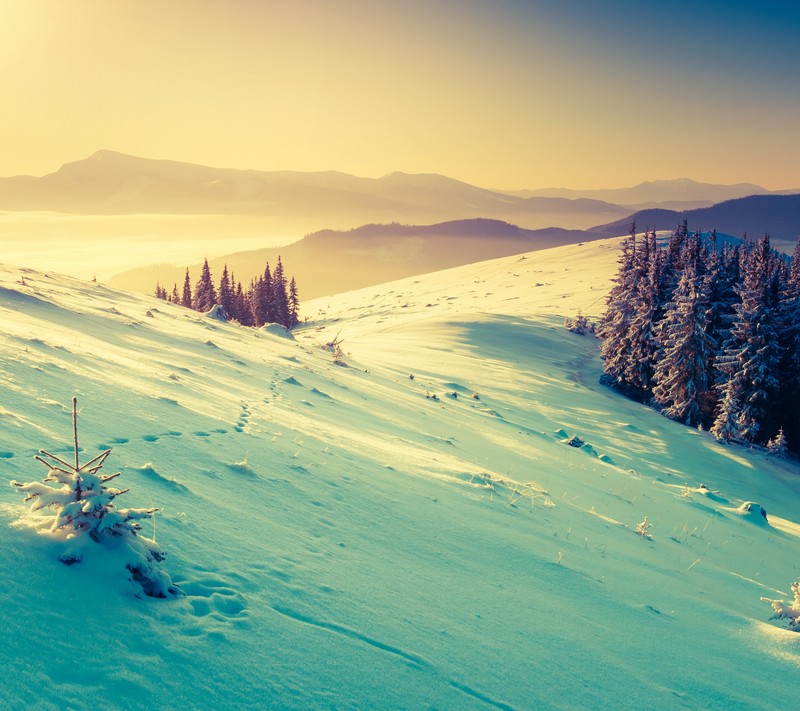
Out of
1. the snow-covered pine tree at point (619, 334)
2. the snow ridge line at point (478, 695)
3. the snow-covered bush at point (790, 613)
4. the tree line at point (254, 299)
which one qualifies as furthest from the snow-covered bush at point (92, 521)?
the tree line at point (254, 299)

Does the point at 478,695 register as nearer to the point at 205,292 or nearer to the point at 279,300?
the point at 279,300

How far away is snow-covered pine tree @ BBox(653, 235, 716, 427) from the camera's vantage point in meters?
30.8

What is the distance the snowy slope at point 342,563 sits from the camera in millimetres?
2744

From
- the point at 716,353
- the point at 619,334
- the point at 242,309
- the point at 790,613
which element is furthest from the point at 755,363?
the point at 242,309

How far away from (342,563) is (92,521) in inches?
75.5

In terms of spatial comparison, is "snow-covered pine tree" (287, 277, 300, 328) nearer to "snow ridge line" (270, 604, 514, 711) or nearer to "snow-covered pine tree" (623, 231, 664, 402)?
"snow-covered pine tree" (623, 231, 664, 402)

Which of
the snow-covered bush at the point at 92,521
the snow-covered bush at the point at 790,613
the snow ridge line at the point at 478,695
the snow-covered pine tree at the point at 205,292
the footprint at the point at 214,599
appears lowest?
the snow-covered bush at the point at 790,613

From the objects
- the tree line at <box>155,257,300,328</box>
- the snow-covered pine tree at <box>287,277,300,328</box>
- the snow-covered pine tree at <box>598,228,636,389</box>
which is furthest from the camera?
the snow-covered pine tree at <box>287,277,300,328</box>

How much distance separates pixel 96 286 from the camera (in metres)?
22.2

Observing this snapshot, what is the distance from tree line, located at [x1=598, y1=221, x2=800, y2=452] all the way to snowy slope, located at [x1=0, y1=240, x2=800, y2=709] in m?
19.7

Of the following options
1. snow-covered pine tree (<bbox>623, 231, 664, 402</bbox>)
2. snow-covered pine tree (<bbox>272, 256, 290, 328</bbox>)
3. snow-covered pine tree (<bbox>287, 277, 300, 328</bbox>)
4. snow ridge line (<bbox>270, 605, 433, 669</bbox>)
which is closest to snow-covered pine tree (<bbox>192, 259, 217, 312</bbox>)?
snow-covered pine tree (<bbox>272, 256, 290, 328</bbox>)

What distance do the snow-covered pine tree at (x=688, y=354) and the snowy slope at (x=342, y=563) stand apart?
62.3 ft

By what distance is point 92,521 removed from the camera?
3.17 meters

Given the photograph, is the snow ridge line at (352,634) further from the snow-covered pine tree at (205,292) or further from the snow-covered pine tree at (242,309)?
the snow-covered pine tree at (205,292)
